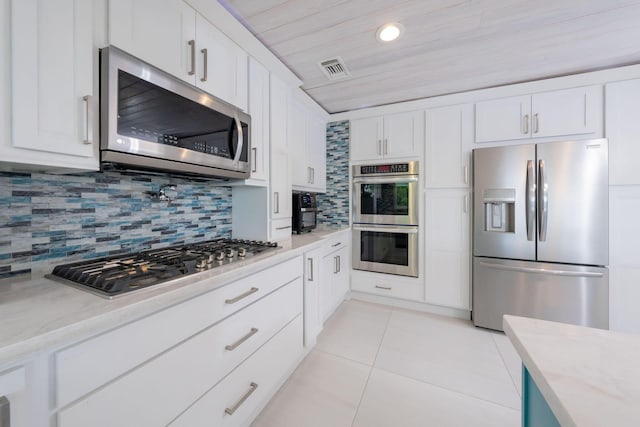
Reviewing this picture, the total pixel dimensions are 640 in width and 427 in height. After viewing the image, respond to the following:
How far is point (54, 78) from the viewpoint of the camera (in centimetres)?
78

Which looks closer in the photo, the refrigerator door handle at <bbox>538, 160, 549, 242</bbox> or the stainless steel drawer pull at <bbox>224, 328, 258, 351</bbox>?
the stainless steel drawer pull at <bbox>224, 328, 258, 351</bbox>

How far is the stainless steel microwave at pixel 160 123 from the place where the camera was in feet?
2.98

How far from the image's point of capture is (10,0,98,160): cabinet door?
716mm

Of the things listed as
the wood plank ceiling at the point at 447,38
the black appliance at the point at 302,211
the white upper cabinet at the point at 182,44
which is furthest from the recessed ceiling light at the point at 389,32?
the black appliance at the point at 302,211

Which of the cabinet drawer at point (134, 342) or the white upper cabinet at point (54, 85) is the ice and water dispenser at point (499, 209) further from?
the white upper cabinet at point (54, 85)

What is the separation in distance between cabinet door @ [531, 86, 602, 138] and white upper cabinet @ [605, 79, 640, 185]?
0.26ft

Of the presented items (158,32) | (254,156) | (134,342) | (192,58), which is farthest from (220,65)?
(134,342)

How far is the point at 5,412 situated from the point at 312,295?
58.5 inches

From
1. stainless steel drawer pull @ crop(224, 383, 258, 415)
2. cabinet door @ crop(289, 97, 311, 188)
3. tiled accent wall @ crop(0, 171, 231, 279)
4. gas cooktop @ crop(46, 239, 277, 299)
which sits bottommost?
stainless steel drawer pull @ crop(224, 383, 258, 415)

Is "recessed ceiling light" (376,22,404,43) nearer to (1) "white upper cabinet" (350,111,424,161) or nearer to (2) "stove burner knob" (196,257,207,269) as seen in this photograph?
(1) "white upper cabinet" (350,111,424,161)

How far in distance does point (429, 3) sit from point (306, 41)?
2.65 ft

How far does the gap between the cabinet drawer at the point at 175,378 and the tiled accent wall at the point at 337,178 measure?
182cm

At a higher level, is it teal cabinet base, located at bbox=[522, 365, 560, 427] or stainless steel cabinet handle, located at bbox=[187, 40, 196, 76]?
stainless steel cabinet handle, located at bbox=[187, 40, 196, 76]

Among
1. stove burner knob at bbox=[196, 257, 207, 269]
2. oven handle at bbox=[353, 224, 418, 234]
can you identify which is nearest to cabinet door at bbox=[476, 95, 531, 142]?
oven handle at bbox=[353, 224, 418, 234]
